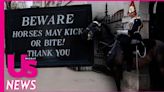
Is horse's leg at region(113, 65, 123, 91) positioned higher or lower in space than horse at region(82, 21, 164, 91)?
lower

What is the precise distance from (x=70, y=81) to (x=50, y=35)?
46cm

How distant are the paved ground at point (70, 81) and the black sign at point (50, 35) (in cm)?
8

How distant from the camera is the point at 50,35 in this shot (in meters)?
4.41

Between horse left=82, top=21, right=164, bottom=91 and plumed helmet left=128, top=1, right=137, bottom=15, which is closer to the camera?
plumed helmet left=128, top=1, right=137, bottom=15

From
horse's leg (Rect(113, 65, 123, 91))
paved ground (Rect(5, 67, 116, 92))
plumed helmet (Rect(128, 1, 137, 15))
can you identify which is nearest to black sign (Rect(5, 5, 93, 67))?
paved ground (Rect(5, 67, 116, 92))

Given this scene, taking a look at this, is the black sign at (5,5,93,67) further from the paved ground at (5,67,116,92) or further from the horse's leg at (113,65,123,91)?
the horse's leg at (113,65,123,91)

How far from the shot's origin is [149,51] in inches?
172

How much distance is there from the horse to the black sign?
0.11 meters

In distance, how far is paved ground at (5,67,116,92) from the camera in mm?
4371

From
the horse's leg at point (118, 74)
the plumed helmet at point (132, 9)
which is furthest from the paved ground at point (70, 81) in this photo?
the plumed helmet at point (132, 9)

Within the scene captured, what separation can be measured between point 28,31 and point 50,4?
344 millimetres

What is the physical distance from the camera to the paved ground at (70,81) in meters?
4.37

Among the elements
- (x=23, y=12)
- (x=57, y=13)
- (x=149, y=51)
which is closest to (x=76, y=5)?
(x=57, y=13)

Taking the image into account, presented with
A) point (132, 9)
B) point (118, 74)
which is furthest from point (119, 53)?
point (132, 9)
